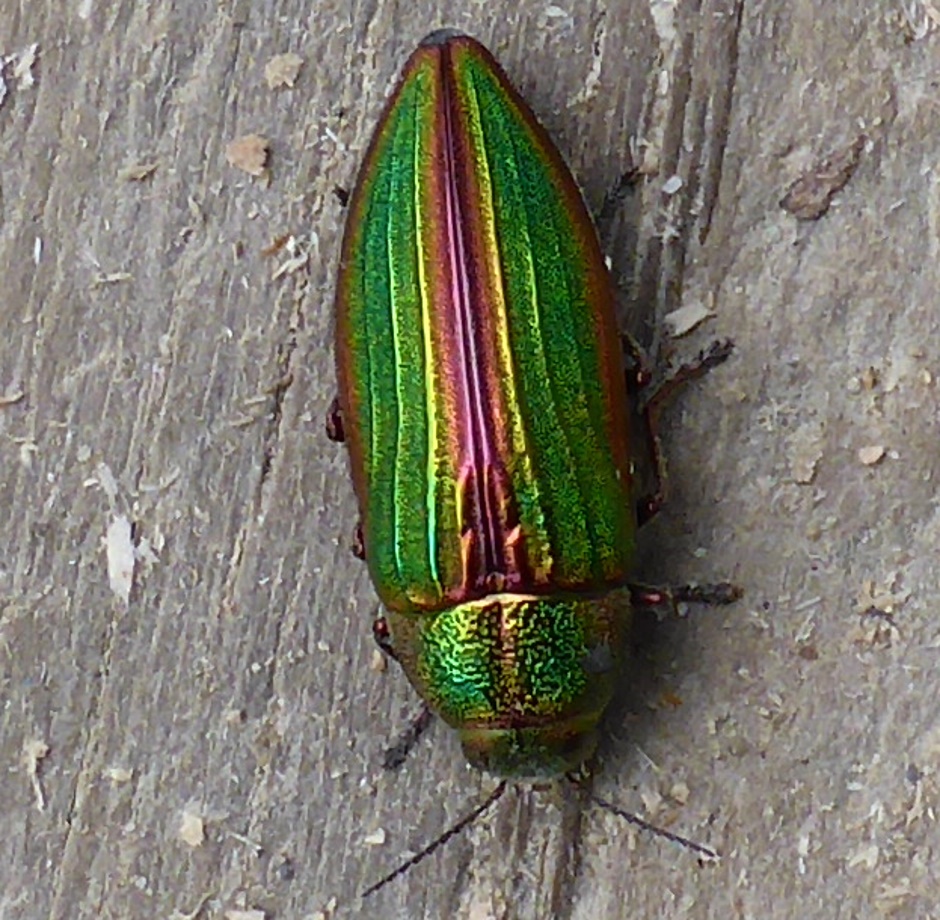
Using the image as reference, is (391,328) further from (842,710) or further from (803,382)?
(842,710)

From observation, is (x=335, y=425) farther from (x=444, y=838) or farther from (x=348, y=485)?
(x=444, y=838)

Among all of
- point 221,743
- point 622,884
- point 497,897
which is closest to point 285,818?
point 221,743

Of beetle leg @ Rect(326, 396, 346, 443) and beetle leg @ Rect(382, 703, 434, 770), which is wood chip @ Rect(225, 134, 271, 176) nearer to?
beetle leg @ Rect(326, 396, 346, 443)

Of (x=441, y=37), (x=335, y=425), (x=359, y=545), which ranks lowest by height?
(x=359, y=545)

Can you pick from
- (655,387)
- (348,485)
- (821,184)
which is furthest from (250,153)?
(821,184)

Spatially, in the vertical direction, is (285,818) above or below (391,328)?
below
